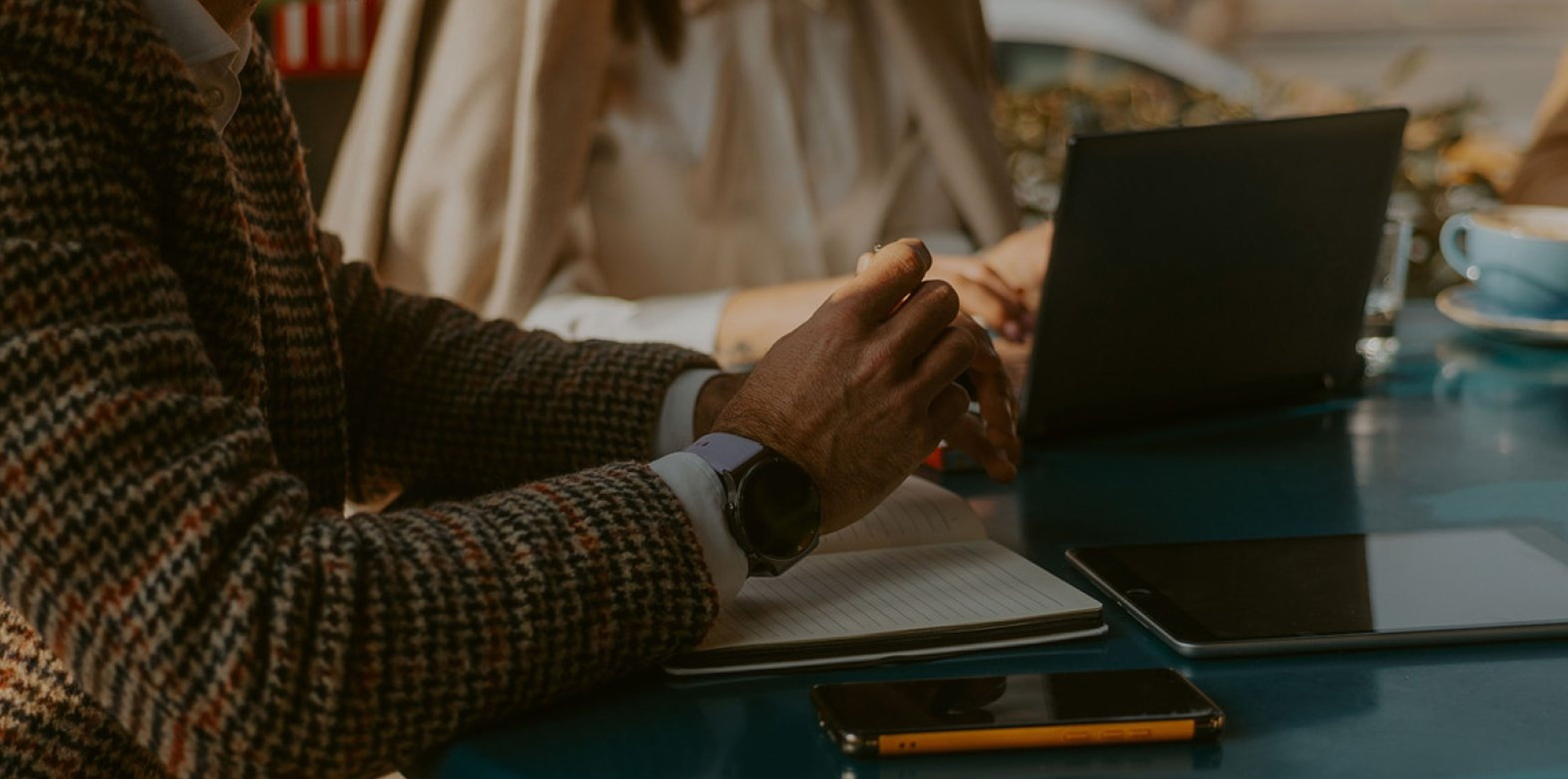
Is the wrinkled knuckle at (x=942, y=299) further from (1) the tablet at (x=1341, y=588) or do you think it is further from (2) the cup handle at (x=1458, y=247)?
(2) the cup handle at (x=1458, y=247)

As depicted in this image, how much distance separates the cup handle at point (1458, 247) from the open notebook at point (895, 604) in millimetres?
883

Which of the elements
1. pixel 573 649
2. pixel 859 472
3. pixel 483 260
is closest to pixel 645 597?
pixel 573 649

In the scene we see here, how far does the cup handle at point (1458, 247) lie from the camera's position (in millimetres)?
1701

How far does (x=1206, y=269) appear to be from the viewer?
1350 mm

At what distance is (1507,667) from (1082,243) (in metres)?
0.50

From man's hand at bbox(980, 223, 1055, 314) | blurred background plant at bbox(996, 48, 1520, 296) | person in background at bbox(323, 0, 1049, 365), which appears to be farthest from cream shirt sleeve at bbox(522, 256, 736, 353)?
blurred background plant at bbox(996, 48, 1520, 296)

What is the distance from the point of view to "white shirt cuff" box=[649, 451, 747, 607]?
2.96ft

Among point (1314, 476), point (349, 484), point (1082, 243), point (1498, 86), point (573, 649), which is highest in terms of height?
point (1498, 86)

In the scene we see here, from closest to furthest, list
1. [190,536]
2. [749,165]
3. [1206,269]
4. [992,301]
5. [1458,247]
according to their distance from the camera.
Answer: [190,536] → [1206,269] → [992,301] → [1458,247] → [749,165]

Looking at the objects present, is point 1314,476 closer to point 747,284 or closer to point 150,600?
point 150,600

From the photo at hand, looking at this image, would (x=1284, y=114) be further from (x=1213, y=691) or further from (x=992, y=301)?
(x=1213, y=691)

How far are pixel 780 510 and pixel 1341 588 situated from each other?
34 centimetres

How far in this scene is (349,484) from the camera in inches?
51.6

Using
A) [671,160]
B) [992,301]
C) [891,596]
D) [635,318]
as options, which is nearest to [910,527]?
[891,596]
